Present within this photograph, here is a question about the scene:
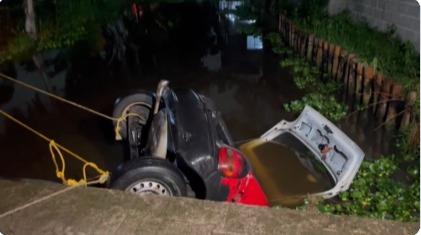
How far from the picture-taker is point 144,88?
812 cm

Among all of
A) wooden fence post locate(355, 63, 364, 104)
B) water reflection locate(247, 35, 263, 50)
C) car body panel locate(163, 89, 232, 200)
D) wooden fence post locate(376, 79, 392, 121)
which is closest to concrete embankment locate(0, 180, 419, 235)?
car body panel locate(163, 89, 232, 200)

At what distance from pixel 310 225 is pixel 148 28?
12.9 metres

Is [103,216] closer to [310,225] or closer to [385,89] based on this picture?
[310,225]

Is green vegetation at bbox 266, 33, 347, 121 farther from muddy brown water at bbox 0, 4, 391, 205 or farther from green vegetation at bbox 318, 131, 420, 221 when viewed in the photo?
green vegetation at bbox 318, 131, 420, 221

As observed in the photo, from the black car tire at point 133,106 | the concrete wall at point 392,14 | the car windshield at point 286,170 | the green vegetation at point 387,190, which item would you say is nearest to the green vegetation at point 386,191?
the green vegetation at point 387,190

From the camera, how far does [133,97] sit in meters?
4.91

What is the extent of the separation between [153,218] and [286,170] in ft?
7.86

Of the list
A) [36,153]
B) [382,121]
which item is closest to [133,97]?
[36,153]

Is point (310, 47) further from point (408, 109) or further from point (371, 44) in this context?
point (408, 109)

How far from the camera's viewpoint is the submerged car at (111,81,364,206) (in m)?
3.21

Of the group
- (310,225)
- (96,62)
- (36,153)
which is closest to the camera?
(310,225)

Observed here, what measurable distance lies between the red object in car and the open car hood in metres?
0.98

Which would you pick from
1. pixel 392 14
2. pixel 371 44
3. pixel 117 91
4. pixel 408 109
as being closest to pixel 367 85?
pixel 408 109

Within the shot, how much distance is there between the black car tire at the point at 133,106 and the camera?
16.1 feet
